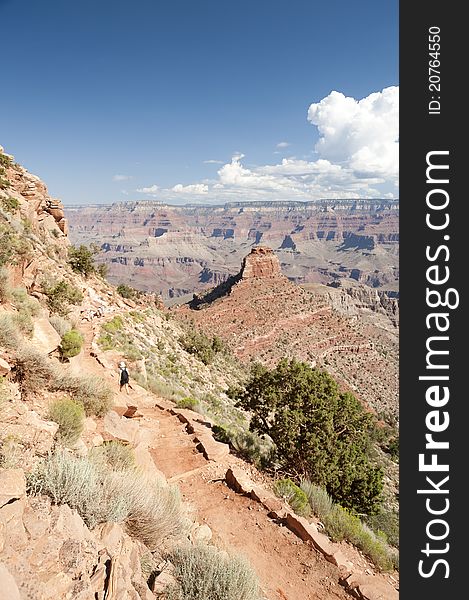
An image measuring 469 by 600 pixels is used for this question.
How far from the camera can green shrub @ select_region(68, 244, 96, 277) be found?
27250 mm

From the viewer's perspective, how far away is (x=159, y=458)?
9273mm

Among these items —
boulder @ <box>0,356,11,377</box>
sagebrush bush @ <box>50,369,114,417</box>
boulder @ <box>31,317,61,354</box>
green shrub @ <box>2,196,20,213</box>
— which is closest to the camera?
boulder @ <box>0,356,11,377</box>

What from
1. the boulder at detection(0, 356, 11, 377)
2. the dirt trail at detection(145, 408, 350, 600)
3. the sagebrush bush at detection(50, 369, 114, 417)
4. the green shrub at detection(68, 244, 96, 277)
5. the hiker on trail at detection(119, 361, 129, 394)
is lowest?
the dirt trail at detection(145, 408, 350, 600)

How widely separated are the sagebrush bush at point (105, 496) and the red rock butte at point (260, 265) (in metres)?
60.0

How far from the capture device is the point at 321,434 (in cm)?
1034

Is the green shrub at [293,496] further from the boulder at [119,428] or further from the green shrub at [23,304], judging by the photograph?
the green shrub at [23,304]

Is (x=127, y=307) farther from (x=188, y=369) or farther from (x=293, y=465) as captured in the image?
(x=293, y=465)

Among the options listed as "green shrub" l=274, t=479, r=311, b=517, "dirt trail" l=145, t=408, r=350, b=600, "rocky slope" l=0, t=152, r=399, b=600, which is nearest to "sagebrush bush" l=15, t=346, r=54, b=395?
"rocky slope" l=0, t=152, r=399, b=600

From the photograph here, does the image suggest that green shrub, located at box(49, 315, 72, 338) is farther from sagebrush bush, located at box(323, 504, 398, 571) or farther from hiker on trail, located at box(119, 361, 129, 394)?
sagebrush bush, located at box(323, 504, 398, 571)

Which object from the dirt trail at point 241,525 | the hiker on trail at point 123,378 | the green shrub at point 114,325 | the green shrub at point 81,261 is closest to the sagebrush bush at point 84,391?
the dirt trail at point 241,525

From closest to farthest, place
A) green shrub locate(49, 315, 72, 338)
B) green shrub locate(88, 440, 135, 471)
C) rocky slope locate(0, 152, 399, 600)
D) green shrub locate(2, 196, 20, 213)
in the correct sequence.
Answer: rocky slope locate(0, 152, 399, 600), green shrub locate(88, 440, 135, 471), green shrub locate(49, 315, 72, 338), green shrub locate(2, 196, 20, 213)

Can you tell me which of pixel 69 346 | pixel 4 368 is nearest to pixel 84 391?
pixel 4 368

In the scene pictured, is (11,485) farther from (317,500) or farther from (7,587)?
(317,500)

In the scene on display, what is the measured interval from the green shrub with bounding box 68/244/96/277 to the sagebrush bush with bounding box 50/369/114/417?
2059 cm
